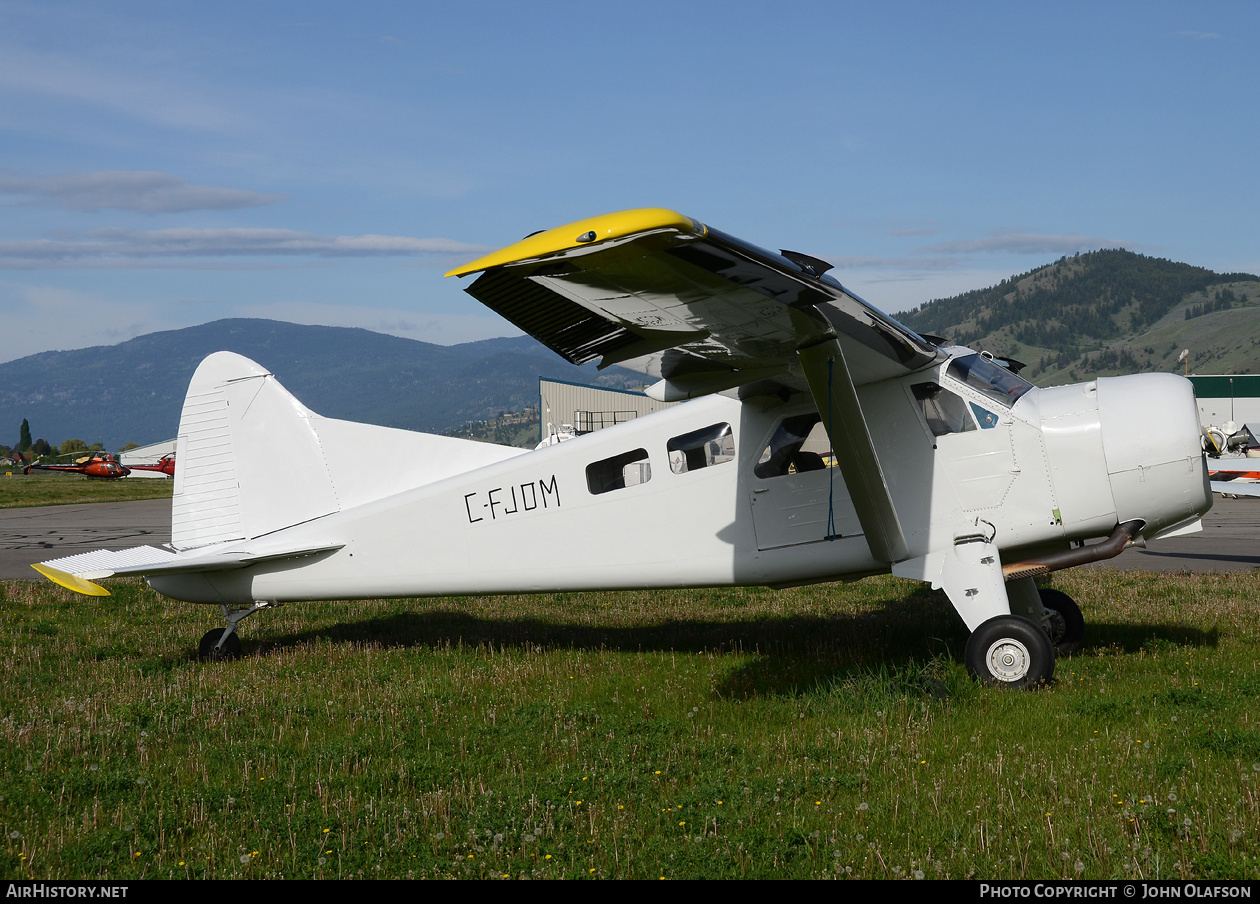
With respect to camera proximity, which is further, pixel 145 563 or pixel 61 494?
pixel 61 494

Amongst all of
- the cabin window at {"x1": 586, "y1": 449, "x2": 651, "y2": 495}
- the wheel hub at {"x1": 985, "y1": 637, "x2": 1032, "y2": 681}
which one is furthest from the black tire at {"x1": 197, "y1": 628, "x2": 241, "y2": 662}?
the wheel hub at {"x1": 985, "y1": 637, "x2": 1032, "y2": 681}

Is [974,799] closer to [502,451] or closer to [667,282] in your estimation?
[667,282]

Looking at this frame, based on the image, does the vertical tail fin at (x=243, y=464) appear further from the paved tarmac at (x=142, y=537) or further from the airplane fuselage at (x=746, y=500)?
the paved tarmac at (x=142, y=537)

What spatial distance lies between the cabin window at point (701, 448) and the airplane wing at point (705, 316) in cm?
51

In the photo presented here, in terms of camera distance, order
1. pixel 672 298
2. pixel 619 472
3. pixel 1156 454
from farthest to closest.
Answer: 1. pixel 619 472
2. pixel 1156 454
3. pixel 672 298

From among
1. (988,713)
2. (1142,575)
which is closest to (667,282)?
(988,713)

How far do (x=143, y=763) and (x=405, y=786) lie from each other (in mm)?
1958

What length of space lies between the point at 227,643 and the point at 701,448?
17.6 ft

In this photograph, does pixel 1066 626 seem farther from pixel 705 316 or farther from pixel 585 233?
pixel 585 233

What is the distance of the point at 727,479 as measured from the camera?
809 centimetres

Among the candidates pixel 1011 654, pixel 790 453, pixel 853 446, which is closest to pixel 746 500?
pixel 790 453

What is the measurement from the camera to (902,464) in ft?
24.9

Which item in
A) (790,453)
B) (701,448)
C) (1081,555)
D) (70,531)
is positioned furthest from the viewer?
(70,531)

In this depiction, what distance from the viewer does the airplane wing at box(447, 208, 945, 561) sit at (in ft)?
14.2
